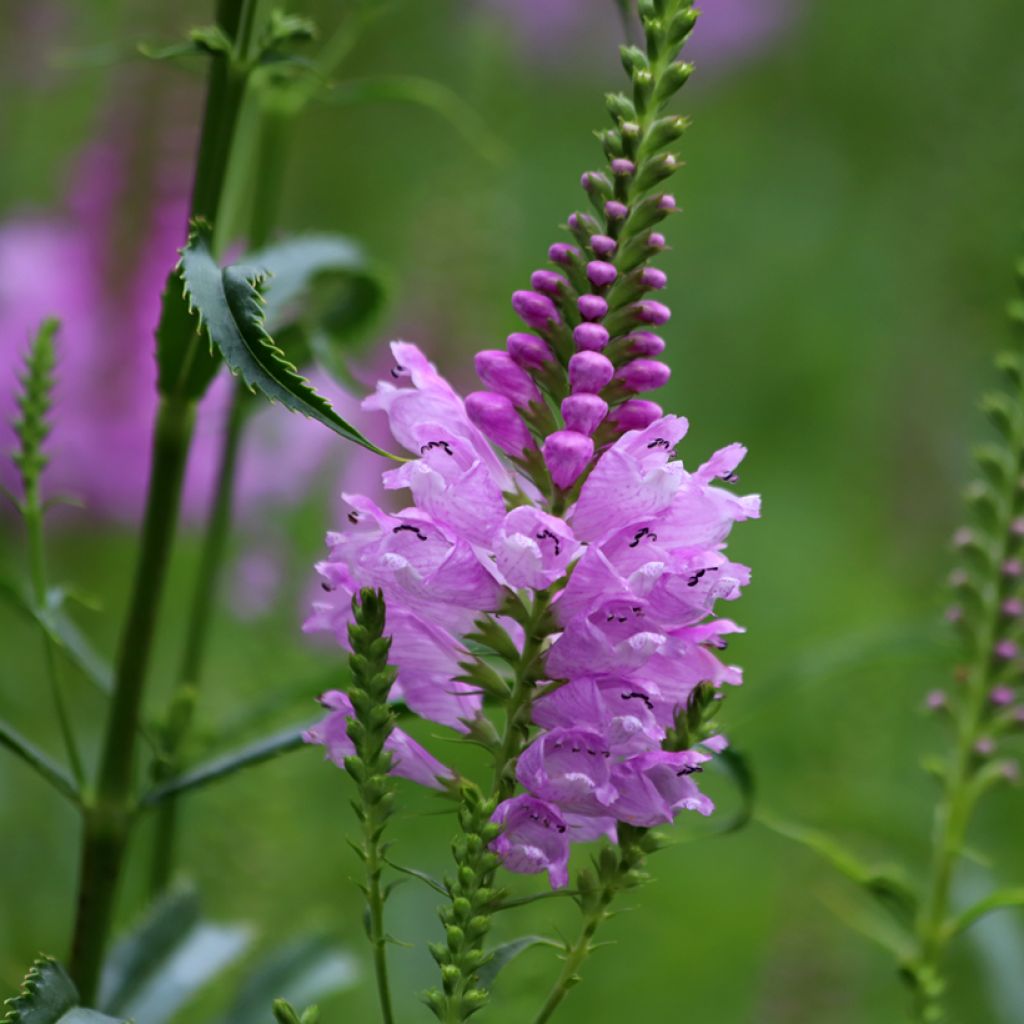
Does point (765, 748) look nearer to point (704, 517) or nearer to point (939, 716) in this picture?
point (939, 716)

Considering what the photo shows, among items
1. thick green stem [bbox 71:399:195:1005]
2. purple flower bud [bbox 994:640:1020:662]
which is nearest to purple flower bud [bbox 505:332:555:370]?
thick green stem [bbox 71:399:195:1005]

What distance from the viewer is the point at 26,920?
2.03m

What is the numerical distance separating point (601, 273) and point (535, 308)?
0.06 m

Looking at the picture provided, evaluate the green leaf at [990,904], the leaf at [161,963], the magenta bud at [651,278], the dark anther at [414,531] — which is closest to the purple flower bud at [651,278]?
the magenta bud at [651,278]

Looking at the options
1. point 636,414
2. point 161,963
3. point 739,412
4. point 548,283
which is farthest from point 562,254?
point 739,412

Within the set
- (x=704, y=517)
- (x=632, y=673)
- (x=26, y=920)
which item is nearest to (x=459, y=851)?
(x=632, y=673)

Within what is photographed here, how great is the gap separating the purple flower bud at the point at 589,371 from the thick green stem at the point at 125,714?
363 mm

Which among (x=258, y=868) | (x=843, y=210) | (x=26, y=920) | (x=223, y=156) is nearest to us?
(x=223, y=156)

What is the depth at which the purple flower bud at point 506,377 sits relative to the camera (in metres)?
1.01

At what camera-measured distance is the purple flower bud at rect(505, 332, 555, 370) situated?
3.29 feet

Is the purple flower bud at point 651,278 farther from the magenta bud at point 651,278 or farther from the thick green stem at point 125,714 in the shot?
the thick green stem at point 125,714

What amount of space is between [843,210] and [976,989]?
3147 millimetres

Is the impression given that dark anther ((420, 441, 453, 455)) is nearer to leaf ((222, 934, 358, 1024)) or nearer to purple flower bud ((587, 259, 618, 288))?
purple flower bud ((587, 259, 618, 288))

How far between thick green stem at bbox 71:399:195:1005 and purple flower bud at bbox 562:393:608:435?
358 millimetres
